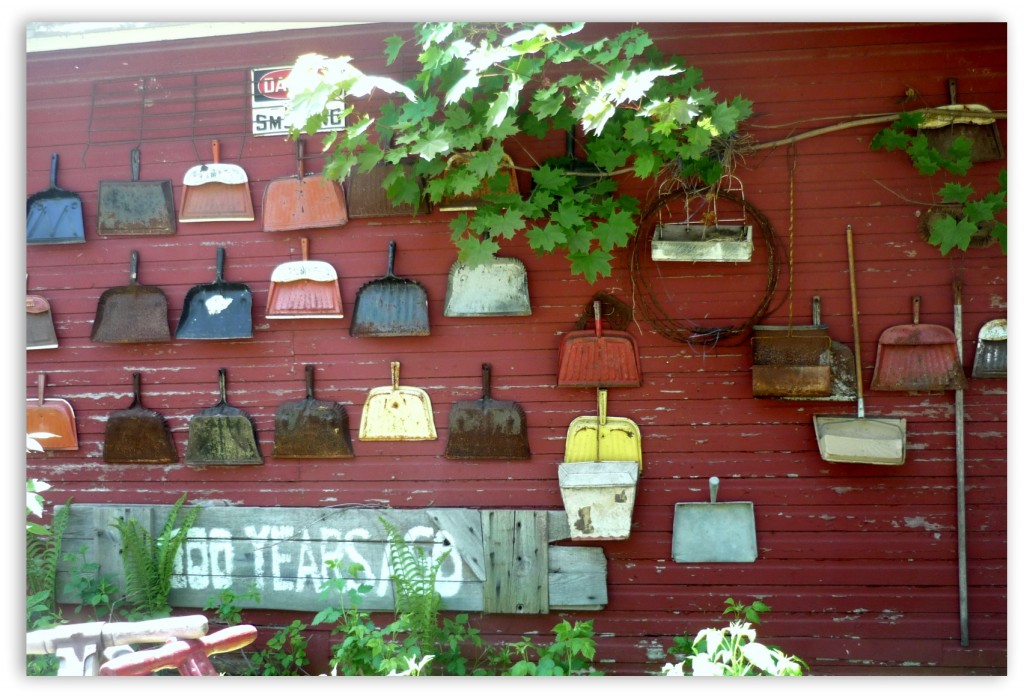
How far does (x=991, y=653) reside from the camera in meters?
3.67

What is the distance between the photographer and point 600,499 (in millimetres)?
3695

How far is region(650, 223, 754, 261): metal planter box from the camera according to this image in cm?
354

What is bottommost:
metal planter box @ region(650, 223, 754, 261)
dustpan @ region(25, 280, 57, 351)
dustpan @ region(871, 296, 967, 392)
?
dustpan @ region(871, 296, 967, 392)

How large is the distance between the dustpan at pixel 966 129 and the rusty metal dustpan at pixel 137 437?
11.7 ft

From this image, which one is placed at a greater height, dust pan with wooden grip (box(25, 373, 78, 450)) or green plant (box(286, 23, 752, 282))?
green plant (box(286, 23, 752, 282))

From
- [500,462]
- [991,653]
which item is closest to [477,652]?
[500,462]

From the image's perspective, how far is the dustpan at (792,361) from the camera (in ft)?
11.9

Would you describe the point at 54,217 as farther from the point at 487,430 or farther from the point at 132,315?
the point at 487,430

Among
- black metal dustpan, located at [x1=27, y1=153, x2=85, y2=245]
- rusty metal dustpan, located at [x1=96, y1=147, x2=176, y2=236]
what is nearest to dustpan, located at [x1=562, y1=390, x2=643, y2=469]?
rusty metal dustpan, located at [x1=96, y1=147, x2=176, y2=236]

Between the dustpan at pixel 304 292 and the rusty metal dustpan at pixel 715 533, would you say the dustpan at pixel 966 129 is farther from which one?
the dustpan at pixel 304 292

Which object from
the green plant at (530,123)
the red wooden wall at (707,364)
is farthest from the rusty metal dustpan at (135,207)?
the green plant at (530,123)

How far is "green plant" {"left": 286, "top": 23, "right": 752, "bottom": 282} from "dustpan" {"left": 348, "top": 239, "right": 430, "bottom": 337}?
0.36m

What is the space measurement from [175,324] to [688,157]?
2429 mm

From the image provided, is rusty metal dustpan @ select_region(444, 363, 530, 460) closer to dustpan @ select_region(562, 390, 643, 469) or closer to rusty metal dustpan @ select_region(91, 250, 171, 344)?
dustpan @ select_region(562, 390, 643, 469)
